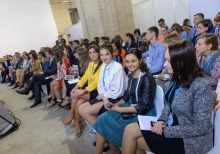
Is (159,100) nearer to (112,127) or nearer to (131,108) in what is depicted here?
(131,108)

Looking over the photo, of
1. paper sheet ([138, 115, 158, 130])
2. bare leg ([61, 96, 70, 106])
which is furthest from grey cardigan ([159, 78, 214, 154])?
bare leg ([61, 96, 70, 106])

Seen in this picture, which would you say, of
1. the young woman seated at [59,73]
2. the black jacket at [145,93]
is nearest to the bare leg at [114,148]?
the black jacket at [145,93]

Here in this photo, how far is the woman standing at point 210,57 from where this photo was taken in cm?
182

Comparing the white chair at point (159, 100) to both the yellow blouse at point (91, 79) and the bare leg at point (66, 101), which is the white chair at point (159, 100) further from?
the bare leg at point (66, 101)

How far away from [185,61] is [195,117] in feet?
1.30

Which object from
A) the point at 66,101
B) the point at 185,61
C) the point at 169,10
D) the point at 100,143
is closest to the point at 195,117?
the point at 185,61

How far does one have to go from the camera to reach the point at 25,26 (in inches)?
448

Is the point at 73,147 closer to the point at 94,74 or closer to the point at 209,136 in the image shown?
the point at 94,74

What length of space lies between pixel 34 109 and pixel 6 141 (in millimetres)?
1286

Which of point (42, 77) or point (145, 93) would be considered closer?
point (145, 93)

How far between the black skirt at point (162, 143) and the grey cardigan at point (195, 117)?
0.14 ft

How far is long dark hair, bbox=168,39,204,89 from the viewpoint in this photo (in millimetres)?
1148

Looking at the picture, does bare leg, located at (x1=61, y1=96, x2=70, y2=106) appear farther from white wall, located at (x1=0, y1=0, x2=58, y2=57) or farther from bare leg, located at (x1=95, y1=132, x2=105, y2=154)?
white wall, located at (x1=0, y1=0, x2=58, y2=57)

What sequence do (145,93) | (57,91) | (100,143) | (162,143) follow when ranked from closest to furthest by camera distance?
(162,143) < (145,93) < (100,143) < (57,91)
